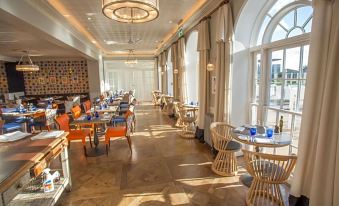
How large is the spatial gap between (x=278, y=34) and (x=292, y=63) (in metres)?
0.63

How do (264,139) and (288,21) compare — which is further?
(288,21)

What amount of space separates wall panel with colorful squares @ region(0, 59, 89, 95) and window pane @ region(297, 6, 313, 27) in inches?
439

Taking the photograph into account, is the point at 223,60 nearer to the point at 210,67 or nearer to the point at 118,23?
the point at 210,67

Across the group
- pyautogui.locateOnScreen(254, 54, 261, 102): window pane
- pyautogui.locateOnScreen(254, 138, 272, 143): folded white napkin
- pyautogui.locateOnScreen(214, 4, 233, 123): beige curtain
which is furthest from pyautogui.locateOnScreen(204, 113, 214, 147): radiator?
pyautogui.locateOnScreen(254, 138, 272, 143): folded white napkin

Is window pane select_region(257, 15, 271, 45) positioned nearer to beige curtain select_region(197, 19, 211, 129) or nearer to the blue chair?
beige curtain select_region(197, 19, 211, 129)

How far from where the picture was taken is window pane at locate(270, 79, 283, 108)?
128 inches

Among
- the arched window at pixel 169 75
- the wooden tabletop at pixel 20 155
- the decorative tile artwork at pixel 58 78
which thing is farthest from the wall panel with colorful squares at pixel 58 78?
the wooden tabletop at pixel 20 155

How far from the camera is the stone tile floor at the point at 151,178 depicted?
105 inches

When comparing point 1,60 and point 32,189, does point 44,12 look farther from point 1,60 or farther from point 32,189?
point 1,60

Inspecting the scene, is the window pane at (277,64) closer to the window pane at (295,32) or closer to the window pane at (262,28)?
the window pane at (295,32)

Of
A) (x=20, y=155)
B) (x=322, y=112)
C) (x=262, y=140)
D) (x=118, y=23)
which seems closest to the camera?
(x=322, y=112)

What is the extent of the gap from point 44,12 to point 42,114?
11.3 feet

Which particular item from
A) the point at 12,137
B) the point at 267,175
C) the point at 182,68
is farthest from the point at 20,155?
the point at 182,68

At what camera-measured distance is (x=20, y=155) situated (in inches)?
78.4
